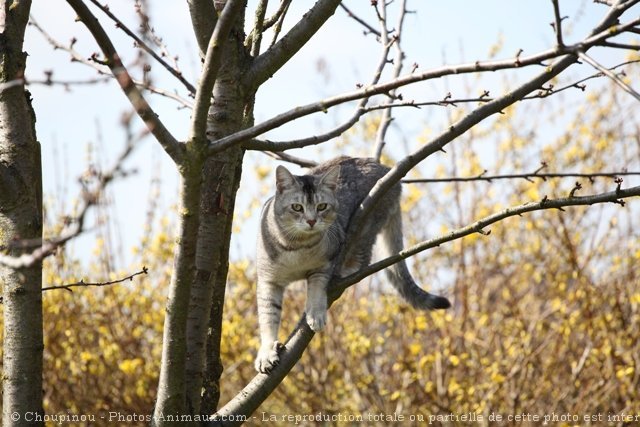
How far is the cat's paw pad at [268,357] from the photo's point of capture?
2.81 m

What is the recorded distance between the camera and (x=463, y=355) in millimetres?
4566

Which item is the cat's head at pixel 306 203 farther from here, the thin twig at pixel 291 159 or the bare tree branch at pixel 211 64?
the bare tree branch at pixel 211 64

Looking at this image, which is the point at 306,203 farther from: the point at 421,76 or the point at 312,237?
the point at 421,76

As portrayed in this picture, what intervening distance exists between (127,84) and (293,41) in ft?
2.60

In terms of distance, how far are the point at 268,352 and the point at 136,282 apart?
8.09ft

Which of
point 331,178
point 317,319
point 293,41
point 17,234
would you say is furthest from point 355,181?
point 17,234

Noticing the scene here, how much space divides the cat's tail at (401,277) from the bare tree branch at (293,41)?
137cm

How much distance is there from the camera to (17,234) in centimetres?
219

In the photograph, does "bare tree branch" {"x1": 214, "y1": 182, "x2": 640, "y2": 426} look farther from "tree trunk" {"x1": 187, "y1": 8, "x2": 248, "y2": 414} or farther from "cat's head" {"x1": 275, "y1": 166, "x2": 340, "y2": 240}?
"cat's head" {"x1": 275, "y1": 166, "x2": 340, "y2": 240}

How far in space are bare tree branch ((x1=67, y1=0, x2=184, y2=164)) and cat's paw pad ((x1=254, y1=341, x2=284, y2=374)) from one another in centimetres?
118

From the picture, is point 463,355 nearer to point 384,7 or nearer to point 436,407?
point 436,407

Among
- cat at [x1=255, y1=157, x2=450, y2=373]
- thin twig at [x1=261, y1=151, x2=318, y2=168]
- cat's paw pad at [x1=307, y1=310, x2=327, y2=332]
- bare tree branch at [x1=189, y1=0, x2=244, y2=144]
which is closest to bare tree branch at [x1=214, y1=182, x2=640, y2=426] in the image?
cat's paw pad at [x1=307, y1=310, x2=327, y2=332]

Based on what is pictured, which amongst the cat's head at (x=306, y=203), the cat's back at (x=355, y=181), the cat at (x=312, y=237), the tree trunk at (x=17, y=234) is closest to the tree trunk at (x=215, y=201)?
the tree trunk at (x=17, y=234)

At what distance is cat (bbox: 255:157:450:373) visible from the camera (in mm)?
3195
